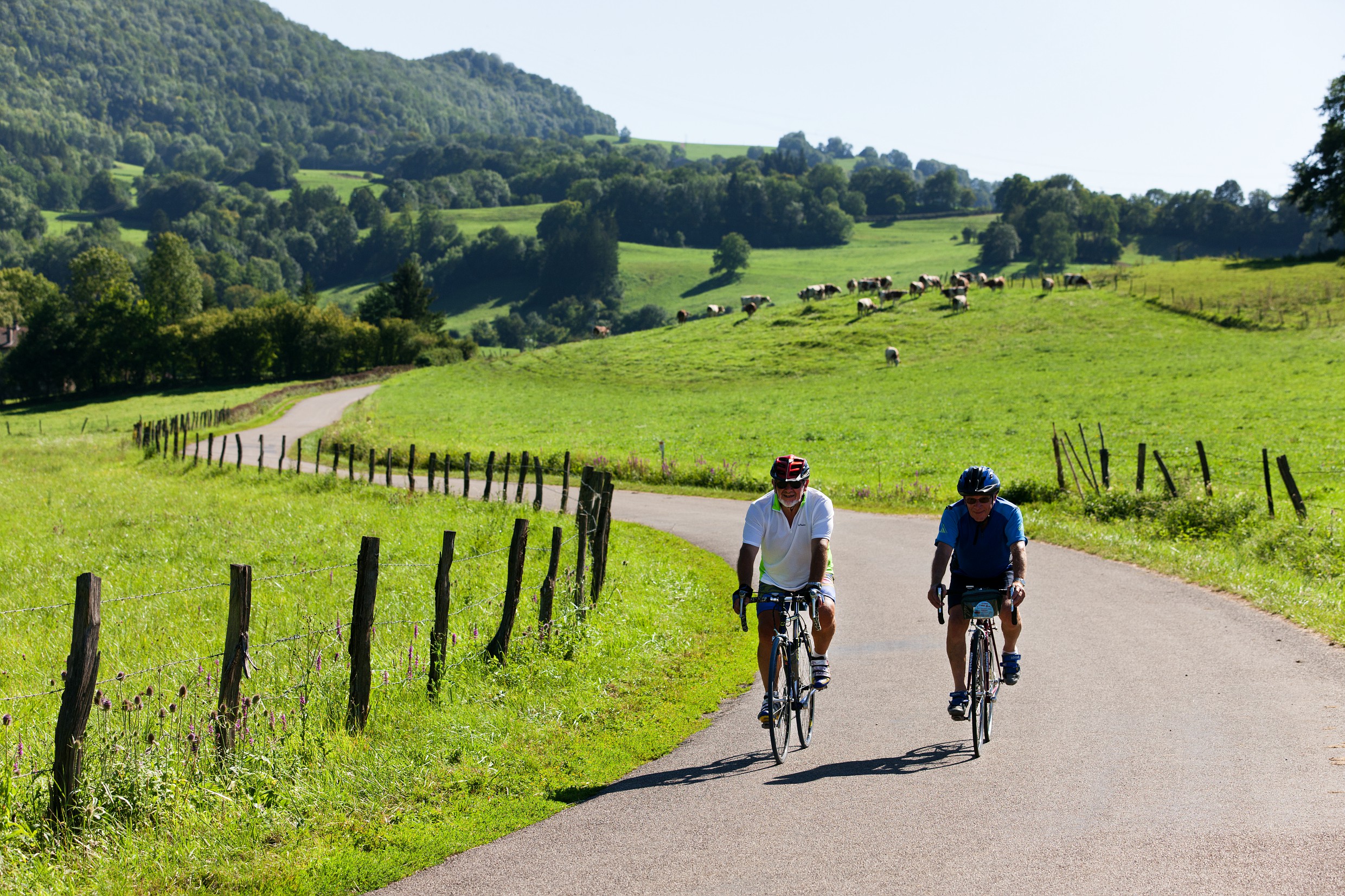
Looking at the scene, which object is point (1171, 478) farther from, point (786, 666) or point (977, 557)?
point (786, 666)

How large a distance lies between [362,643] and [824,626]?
4.13m

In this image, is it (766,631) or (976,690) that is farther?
(766,631)

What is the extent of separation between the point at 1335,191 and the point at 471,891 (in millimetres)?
99633

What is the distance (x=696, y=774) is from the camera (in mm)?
8469

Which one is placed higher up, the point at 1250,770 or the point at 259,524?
the point at 1250,770

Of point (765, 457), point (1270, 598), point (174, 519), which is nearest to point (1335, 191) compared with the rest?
point (765, 457)

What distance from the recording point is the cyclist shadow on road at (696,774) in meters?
8.28

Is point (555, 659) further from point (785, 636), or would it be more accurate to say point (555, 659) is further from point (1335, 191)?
point (1335, 191)

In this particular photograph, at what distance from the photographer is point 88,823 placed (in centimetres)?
715

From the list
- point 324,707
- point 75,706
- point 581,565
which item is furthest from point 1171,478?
point 75,706

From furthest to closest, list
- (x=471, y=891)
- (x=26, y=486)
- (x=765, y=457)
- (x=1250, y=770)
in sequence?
(x=765, y=457) < (x=26, y=486) < (x=1250, y=770) < (x=471, y=891)

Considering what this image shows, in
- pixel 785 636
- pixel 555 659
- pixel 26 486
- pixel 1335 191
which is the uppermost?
pixel 1335 191

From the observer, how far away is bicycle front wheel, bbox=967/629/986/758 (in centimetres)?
867

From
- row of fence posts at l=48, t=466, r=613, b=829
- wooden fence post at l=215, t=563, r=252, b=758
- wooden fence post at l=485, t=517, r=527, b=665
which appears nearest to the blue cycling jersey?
wooden fence post at l=485, t=517, r=527, b=665
